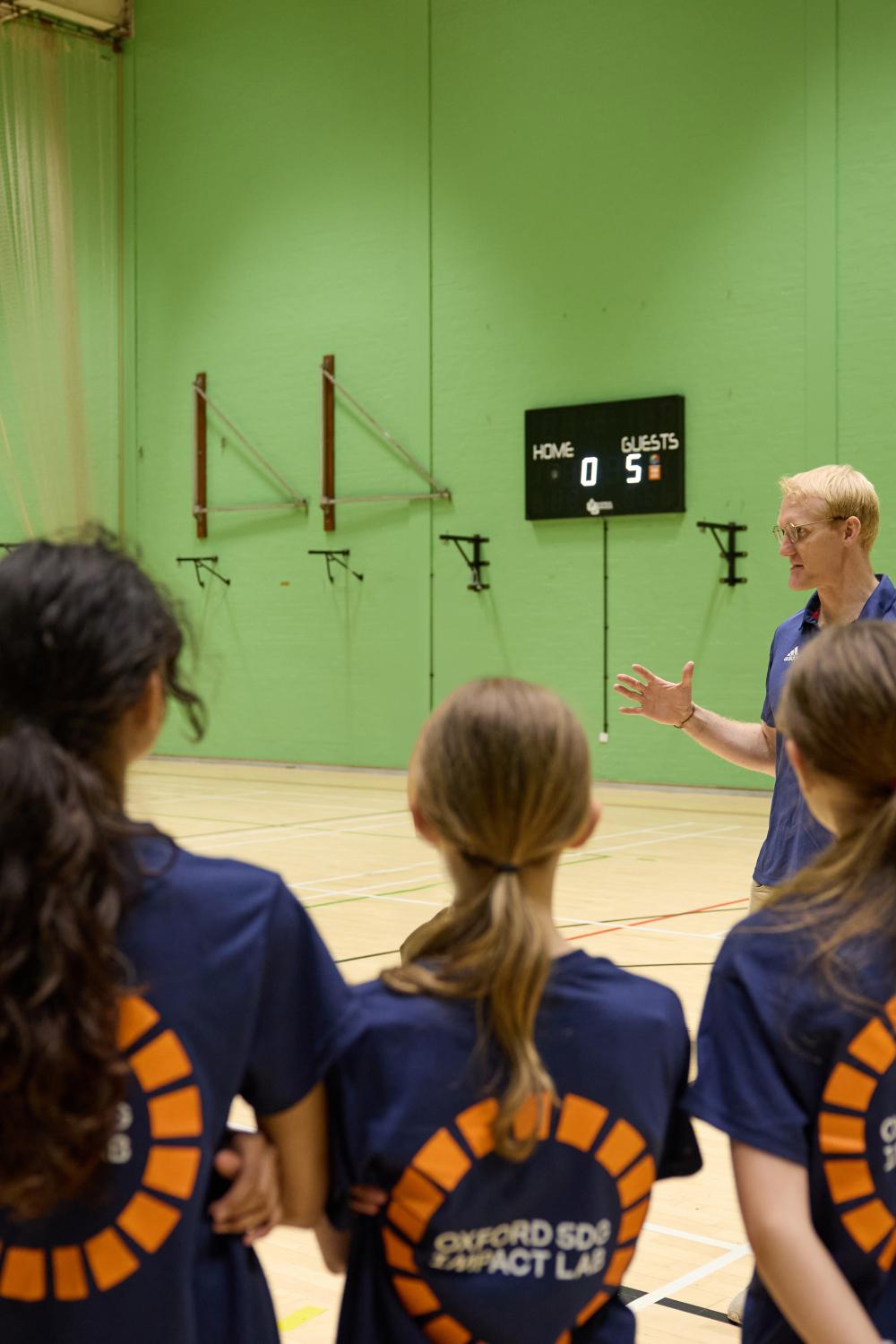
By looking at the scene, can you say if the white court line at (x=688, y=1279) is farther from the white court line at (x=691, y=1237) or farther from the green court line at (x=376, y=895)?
the green court line at (x=376, y=895)

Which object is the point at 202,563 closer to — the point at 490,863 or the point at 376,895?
the point at 376,895

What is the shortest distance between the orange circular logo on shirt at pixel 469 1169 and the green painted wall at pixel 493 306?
24.1 ft

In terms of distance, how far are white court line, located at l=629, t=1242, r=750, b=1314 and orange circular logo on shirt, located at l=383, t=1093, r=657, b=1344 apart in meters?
1.32

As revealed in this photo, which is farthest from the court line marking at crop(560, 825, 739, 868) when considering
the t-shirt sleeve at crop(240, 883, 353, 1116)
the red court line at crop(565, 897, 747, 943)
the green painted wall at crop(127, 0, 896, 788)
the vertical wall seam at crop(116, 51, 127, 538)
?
the vertical wall seam at crop(116, 51, 127, 538)

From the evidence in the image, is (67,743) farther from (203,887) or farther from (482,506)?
(482,506)

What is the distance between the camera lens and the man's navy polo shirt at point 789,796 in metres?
2.75

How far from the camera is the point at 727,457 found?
10.2 metres

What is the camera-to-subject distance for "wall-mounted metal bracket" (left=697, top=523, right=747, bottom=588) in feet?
33.1

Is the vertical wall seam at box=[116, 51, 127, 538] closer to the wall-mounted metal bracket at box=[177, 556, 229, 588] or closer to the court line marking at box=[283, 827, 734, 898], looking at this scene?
the wall-mounted metal bracket at box=[177, 556, 229, 588]

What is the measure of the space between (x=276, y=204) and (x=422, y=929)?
12251 mm

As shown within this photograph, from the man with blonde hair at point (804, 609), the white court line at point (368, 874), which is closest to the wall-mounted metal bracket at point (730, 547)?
the white court line at point (368, 874)

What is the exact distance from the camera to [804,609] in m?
3.03

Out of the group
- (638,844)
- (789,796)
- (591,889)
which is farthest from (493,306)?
(789,796)

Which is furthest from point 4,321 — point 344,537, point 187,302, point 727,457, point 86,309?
point 727,457
